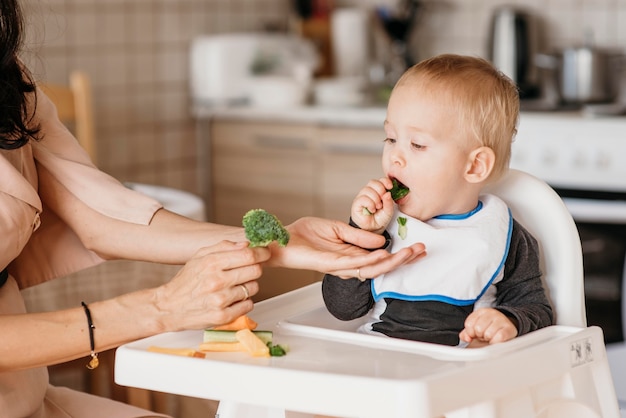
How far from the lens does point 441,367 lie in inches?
46.3

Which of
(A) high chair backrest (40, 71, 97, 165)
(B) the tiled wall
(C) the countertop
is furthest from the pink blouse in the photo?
(C) the countertop

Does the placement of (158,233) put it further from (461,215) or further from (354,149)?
(354,149)

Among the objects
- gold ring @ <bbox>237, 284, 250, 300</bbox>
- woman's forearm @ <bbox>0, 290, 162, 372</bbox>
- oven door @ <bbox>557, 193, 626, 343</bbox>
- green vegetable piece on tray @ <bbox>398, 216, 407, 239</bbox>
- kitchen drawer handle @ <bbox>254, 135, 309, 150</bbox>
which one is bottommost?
oven door @ <bbox>557, 193, 626, 343</bbox>

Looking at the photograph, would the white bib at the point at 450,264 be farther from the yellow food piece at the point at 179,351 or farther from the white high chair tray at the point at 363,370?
the yellow food piece at the point at 179,351

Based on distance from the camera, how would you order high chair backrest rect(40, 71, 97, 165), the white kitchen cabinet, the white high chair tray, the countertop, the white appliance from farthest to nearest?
the white appliance < the white kitchen cabinet < the countertop < high chair backrest rect(40, 71, 97, 165) < the white high chair tray

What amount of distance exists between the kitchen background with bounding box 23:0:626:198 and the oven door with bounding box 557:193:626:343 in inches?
34.7

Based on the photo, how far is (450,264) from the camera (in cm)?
144

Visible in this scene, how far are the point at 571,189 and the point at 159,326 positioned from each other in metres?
2.09

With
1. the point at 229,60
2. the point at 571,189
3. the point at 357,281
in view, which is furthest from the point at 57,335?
the point at 229,60

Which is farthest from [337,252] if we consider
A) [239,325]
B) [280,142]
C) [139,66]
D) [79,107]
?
[139,66]

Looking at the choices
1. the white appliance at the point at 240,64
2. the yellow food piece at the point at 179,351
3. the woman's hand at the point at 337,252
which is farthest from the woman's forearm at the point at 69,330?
the white appliance at the point at 240,64

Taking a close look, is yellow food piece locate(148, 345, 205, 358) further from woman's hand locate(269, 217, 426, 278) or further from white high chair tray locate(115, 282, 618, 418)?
woman's hand locate(269, 217, 426, 278)

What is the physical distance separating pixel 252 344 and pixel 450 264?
1.14 feet

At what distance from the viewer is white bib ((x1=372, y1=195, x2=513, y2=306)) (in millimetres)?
1442
